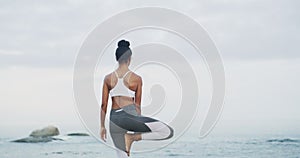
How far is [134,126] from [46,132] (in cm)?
289

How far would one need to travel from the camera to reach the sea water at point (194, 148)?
19.8 ft

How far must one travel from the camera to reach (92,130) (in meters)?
3.49

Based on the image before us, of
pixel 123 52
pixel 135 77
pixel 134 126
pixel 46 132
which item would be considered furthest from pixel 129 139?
pixel 46 132

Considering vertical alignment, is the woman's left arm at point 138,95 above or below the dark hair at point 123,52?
below

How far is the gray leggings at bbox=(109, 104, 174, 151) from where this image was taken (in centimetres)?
313

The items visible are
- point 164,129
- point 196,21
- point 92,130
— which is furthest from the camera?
point 196,21

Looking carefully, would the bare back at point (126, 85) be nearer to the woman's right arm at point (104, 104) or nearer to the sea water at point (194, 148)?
the woman's right arm at point (104, 104)

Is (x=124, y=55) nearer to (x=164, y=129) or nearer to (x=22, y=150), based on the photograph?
(x=164, y=129)

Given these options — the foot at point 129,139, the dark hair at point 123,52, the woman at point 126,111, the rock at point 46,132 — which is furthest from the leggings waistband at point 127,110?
the rock at point 46,132

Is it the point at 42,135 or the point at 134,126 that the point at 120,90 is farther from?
the point at 42,135

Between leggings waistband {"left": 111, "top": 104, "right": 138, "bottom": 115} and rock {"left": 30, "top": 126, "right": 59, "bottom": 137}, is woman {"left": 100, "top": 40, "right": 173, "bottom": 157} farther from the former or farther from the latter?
rock {"left": 30, "top": 126, "right": 59, "bottom": 137}

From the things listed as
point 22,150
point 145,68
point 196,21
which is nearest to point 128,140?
point 145,68

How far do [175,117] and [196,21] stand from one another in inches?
50.3

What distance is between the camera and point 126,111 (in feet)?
10.4
